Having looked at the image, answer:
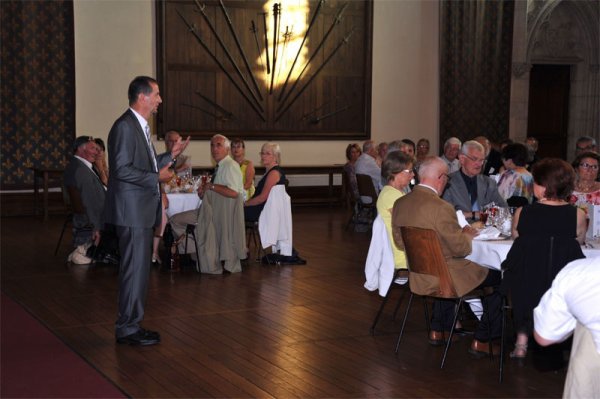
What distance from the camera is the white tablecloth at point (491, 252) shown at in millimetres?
4773

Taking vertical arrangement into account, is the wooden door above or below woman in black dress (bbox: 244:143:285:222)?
above

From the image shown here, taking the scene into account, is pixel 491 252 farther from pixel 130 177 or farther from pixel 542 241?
pixel 130 177

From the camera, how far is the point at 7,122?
11945 millimetres

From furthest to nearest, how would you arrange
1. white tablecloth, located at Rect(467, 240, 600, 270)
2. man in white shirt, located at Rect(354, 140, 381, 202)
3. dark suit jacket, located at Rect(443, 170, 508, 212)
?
man in white shirt, located at Rect(354, 140, 381, 202) → dark suit jacket, located at Rect(443, 170, 508, 212) → white tablecloth, located at Rect(467, 240, 600, 270)

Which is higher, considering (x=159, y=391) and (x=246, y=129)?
(x=246, y=129)

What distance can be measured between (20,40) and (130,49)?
5.33 feet

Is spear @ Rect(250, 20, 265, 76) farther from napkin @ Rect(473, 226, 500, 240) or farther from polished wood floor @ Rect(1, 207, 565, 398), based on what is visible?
napkin @ Rect(473, 226, 500, 240)

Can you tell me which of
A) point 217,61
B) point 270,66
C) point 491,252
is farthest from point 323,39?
point 491,252

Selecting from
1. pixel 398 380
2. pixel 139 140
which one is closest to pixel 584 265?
pixel 398 380

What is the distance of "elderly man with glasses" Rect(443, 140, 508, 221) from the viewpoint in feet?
20.7

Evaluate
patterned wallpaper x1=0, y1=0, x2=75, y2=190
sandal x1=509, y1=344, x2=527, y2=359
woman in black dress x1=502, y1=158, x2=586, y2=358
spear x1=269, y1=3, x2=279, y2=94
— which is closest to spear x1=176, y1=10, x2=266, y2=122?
spear x1=269, y1=3, x2=279, y2=94

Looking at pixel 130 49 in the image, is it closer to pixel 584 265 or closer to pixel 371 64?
pixel 371 64

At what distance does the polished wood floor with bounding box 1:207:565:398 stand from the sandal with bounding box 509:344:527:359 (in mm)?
145

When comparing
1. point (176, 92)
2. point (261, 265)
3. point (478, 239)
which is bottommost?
point (261, 265)
